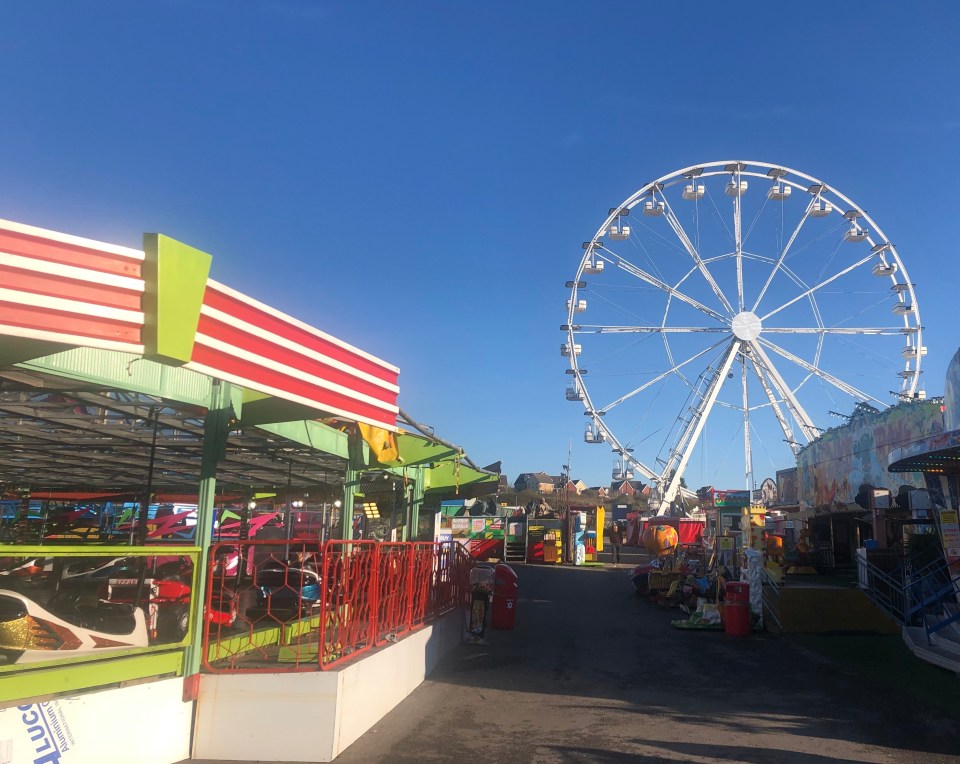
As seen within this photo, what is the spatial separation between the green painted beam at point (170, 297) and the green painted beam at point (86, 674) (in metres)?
2.28

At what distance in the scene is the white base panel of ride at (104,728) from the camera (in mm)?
4914

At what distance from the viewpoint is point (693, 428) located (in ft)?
109

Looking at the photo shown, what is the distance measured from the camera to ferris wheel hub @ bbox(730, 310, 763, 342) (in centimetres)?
3209

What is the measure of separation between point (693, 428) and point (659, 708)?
26259 millimetres

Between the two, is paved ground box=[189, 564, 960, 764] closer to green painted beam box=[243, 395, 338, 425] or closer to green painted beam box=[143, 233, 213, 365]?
green painted beam box=[243, 395, 338, 425]

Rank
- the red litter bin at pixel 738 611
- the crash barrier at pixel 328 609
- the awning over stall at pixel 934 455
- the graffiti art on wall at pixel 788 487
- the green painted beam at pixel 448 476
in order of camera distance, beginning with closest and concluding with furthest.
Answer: the crash barrier at pixel 328 609 < the awning over stall at pixel 934 455 < the red litter bin at pixel 738 611 < the green painted beam at pixel 448 476 < the graffiti art on wall at pixel 788 487

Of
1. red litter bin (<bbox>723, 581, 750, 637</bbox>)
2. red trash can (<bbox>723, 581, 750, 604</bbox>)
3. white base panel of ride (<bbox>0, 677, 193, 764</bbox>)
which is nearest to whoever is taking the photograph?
white base panel of ride (<bbox>0, 677, 193, 764</bbox>)

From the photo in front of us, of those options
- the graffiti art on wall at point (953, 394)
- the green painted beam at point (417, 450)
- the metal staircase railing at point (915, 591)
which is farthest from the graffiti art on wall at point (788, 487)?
the green painted beam at point (417, 450)

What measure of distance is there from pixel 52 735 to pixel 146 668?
80 cm

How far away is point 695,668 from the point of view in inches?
414

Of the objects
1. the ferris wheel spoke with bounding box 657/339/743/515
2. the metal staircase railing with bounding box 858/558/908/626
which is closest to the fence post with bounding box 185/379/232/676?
the metal staircase railing with bounding box 858/558/908/626

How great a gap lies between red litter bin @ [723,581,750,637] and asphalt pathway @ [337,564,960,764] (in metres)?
0.38

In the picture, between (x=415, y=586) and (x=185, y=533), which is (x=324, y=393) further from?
(x=185, y=533)

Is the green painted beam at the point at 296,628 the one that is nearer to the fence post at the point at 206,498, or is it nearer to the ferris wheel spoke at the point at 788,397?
the fence post at the point at 206,498
